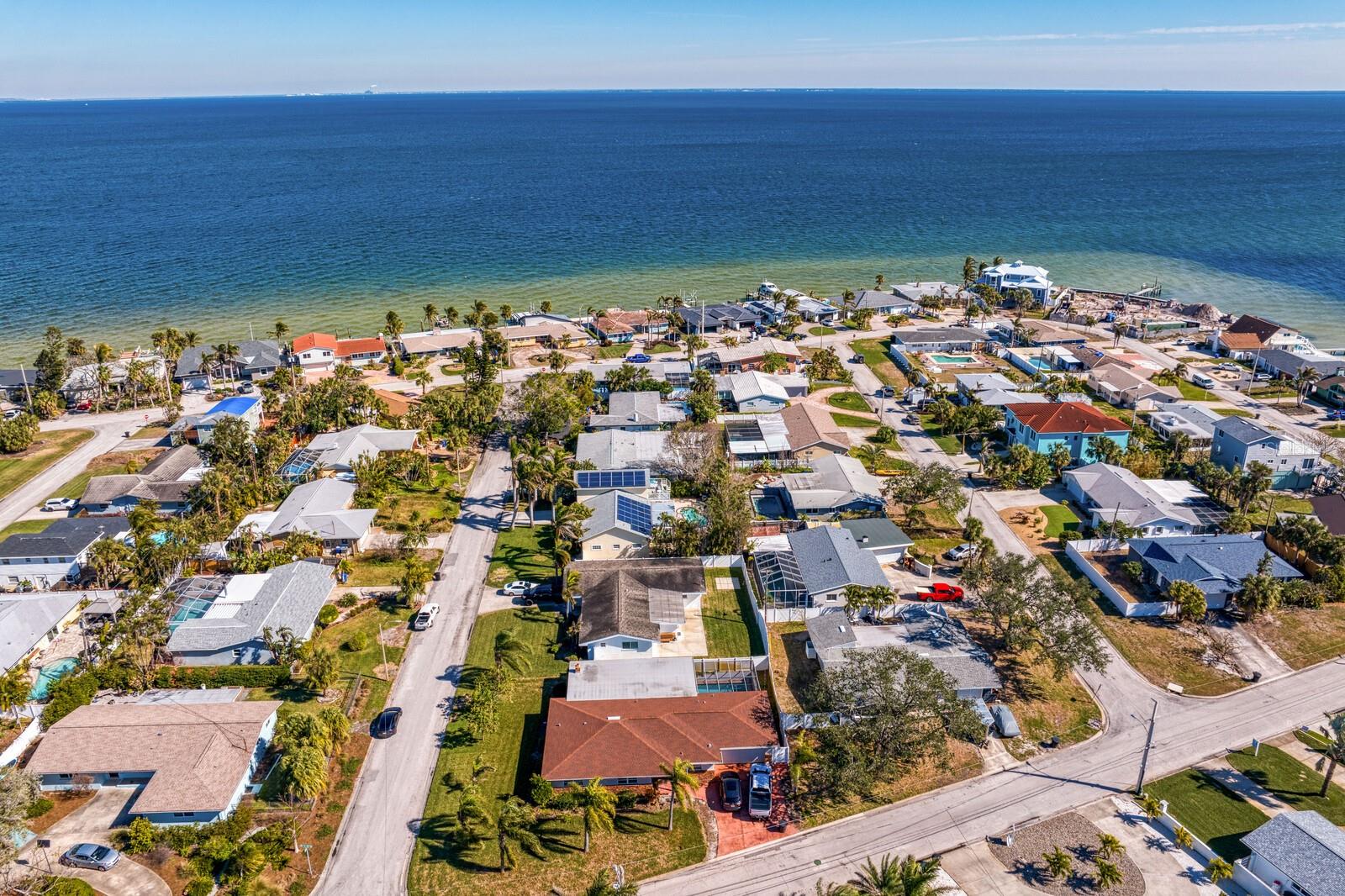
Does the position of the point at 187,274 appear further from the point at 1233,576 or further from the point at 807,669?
the point at 1233,576

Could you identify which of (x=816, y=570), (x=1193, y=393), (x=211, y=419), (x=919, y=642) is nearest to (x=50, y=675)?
(x=211, y=419)

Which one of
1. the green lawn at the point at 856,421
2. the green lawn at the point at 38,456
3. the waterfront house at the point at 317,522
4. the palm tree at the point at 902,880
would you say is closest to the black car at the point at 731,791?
the palm tree at the point at 902,880

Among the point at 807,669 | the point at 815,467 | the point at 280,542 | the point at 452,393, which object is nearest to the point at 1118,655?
the point at 807,669

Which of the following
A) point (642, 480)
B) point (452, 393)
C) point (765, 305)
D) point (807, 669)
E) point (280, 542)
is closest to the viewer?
point (807, 669)

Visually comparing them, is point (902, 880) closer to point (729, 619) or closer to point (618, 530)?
point (729, 619)

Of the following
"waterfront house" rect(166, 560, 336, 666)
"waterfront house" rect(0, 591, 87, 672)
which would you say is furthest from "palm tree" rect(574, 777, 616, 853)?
"waterfront house" rect(0, 591, 87, 672)

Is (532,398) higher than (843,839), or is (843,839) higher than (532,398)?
(532,398)
